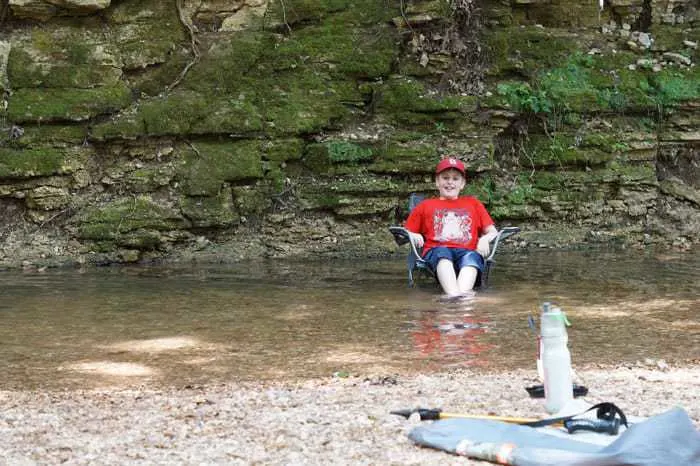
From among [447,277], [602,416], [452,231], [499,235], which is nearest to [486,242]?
[499,235]

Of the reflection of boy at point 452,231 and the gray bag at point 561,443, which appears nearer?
the gray bag at point 561,443

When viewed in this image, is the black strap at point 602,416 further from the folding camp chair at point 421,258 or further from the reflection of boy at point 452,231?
the folding camp chair at point 421,258

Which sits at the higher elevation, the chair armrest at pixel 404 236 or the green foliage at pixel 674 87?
the green foliage at pixel 674 87

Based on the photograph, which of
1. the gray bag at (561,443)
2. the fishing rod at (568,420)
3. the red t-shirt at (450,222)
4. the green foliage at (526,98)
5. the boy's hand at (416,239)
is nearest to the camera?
the gray bag at (561,443)

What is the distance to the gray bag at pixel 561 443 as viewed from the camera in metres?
3.02

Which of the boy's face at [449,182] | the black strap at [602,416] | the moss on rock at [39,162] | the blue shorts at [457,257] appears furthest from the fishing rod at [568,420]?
the moss on rock at [39,162]

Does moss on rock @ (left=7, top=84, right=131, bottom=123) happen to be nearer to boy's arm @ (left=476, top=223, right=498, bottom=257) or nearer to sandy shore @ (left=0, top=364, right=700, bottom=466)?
boy's arm @ (left=476, top=223, right=498, bottom=257)

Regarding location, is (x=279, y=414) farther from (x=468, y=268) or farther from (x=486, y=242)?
(x=486, y=242)

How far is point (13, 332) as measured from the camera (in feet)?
21.1

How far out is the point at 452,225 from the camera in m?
8.16

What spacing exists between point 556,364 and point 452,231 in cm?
432

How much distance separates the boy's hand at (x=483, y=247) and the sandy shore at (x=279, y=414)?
295 centimetres

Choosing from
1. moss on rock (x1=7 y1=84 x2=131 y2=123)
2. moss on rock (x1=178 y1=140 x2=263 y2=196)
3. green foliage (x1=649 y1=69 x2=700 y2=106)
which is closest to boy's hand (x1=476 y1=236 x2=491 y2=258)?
moss on rock (x1=178 y1=140 x2=263 y2=196)

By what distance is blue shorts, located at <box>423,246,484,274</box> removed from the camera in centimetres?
787
